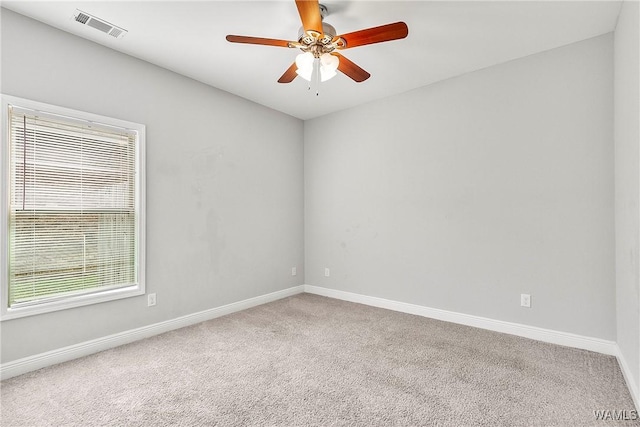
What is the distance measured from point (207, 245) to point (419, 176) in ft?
8.20

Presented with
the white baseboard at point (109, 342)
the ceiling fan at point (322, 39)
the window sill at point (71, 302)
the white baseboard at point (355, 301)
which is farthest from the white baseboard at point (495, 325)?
the ceiling fan at point (322, 39)

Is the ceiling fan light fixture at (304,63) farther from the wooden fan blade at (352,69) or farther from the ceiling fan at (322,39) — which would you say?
the wooden fan blade at (352,69)

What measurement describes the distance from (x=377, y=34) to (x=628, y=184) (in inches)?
75.2

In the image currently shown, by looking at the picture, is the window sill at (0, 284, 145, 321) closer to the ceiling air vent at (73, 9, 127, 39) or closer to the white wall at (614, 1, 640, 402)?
the ceiling air vent at (73, 9, 127, 39)

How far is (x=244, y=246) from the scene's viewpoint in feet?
12.7

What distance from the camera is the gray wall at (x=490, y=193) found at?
8.57 feet

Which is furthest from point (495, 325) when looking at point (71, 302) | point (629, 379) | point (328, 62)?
point (71, 302)

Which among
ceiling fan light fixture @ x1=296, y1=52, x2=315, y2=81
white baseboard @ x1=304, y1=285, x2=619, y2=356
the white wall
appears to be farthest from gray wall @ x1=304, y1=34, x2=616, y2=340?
ceiling fan light fixture @ x1=296, y1=52, x2=315, y2=81

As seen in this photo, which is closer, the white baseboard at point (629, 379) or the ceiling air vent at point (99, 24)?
the white baseboard at point (629, 379)

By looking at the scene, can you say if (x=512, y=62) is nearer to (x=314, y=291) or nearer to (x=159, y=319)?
(x=314, y=291)

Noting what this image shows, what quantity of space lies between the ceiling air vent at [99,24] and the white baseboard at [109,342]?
2.49 meters

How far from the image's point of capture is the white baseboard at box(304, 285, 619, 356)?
2573mm

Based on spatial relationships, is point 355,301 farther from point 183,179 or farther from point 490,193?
point 183,179

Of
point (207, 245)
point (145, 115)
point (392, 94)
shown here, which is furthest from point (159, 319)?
point (392, 94)
